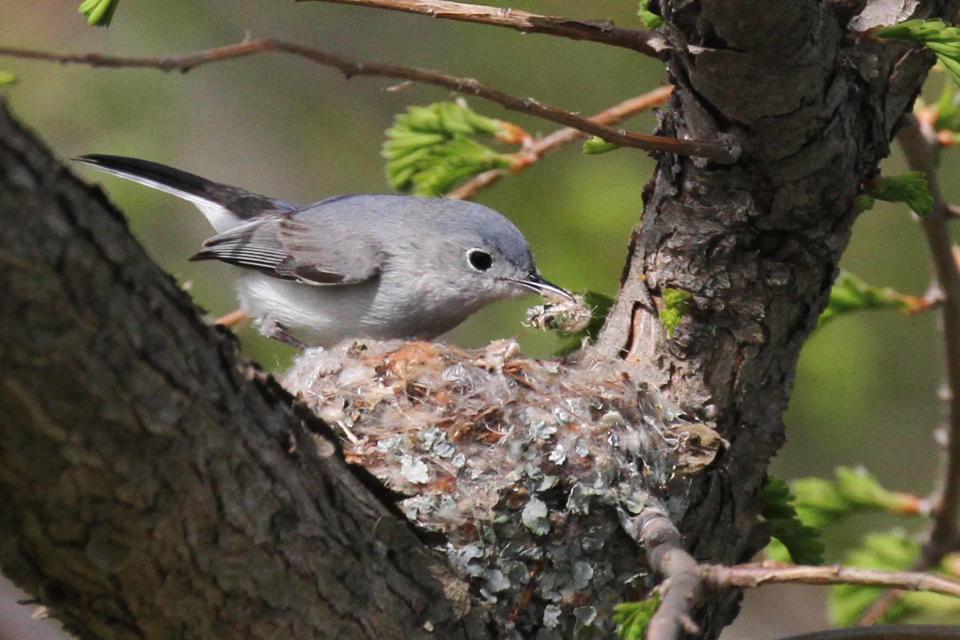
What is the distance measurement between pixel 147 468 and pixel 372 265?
7.76ft

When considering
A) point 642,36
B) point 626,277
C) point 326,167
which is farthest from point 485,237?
point 326,167

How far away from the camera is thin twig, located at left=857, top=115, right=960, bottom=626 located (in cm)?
312

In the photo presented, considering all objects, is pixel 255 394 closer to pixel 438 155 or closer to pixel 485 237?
pixel 438 155

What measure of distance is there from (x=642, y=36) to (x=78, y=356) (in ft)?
4.42

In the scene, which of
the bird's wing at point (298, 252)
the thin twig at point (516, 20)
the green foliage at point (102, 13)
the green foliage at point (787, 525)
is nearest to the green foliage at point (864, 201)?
the thin twig at point (516, 20)

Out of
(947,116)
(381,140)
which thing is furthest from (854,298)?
(381,140)

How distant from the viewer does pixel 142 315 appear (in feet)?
4.99

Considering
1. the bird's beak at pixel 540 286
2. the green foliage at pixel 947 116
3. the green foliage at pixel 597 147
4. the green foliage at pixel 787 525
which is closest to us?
the green foliage at pixel 597 147

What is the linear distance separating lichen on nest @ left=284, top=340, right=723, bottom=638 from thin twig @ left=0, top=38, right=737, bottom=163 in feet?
2.66

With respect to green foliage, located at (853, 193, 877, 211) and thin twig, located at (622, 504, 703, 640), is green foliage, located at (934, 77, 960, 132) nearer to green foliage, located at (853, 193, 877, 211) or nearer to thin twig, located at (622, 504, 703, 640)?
green foliage, located at (853, 193, 877, 211)

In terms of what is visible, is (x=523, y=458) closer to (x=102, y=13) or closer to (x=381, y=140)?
(x=102, y=13)

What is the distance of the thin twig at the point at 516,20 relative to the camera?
6.98 feet

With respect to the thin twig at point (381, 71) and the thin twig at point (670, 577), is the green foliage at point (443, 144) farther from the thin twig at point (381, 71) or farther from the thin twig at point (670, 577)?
the thin twig at point (670, 577)

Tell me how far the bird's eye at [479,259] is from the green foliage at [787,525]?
4.50 ft
